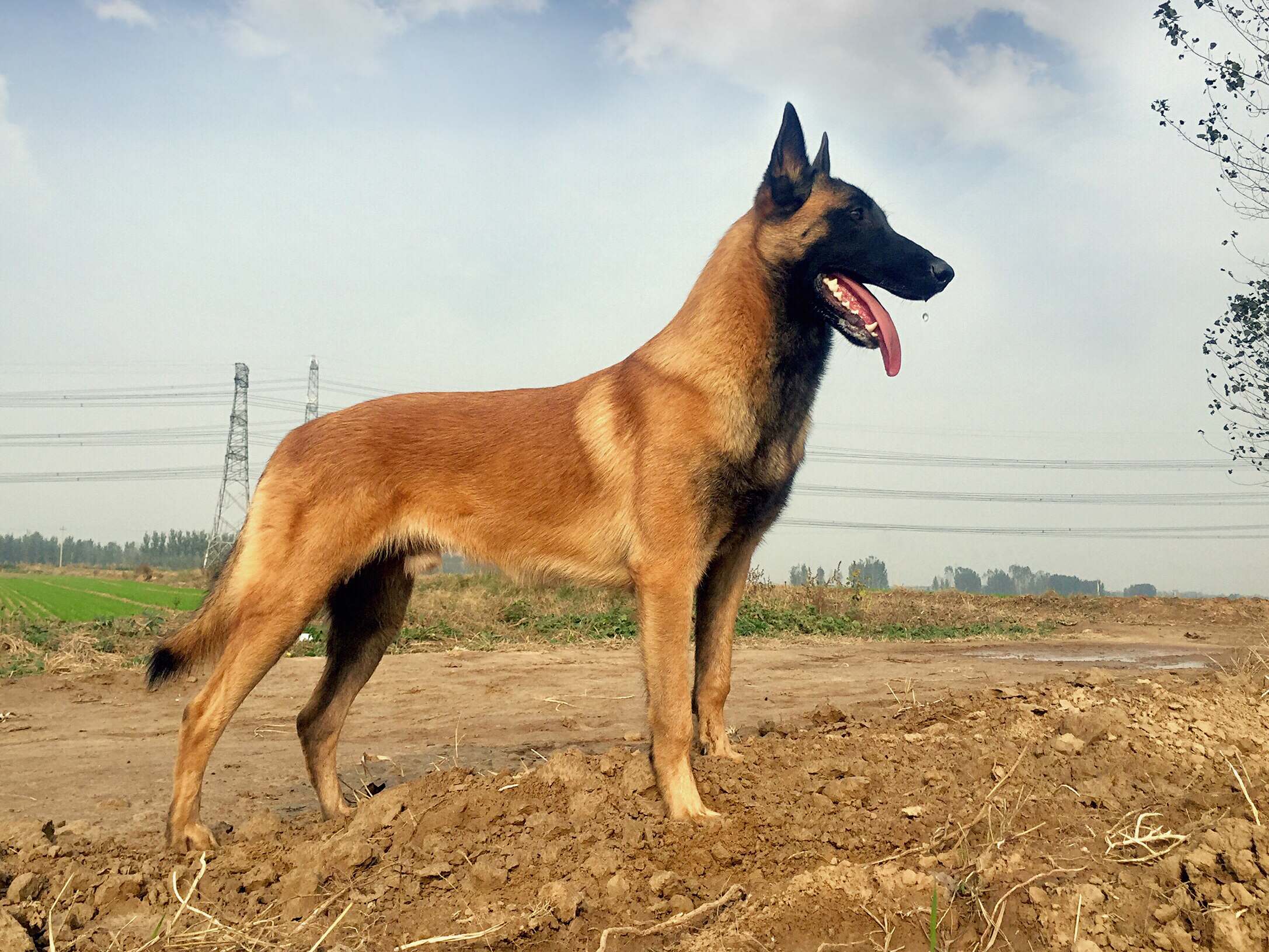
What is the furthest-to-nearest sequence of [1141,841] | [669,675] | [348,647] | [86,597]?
[86,597] < [348,647] < [669,675] < [1141,841]

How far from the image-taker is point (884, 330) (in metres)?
4.18

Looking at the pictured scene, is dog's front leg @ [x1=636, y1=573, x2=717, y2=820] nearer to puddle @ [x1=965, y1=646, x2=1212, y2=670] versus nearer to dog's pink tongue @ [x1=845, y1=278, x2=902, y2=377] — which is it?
dog's pink tongue @ [x1=845, y1=278, x2=902, y2=377]

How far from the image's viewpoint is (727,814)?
145 inches

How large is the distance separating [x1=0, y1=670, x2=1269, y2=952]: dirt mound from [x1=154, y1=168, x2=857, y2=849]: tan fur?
1.59ft

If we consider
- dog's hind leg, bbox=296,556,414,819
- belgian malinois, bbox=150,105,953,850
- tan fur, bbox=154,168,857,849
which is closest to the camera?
tan fur, bbox=154,168,857,849

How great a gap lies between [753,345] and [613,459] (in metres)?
0.88

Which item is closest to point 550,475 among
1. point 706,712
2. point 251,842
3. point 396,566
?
point 396,566

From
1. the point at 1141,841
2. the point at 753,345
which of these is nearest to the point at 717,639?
the point at 753,345

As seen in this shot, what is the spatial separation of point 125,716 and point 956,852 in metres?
7.96

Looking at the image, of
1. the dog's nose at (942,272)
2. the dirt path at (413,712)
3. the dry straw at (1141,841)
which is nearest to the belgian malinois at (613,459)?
the dog's nose at (942,272)

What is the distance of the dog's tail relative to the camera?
Answer: 4242 millimetres

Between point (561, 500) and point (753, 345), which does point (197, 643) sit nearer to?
point (561, 500)

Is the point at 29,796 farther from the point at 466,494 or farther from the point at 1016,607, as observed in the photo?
the point at 1016,607

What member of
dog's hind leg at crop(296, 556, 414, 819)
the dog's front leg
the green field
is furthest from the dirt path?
the green field
